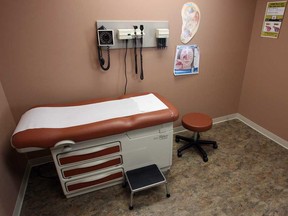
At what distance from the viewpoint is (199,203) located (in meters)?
1.58

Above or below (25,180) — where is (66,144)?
above

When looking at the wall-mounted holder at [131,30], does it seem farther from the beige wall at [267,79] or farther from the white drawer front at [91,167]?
the beige wall at [267,79]

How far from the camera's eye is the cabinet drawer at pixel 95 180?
5.09 feet

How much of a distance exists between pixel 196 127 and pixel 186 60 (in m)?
0.77

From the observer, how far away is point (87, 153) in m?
1.46

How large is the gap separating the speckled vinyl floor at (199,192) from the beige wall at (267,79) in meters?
0.40

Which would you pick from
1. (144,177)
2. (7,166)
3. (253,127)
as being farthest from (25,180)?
(253,127)

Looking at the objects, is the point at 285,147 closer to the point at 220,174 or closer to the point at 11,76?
the point at 220,174

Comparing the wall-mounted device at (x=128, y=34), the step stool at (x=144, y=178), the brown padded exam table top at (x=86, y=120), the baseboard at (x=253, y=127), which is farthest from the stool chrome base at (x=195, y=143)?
the wall-mounted device at (x=128, y=34)

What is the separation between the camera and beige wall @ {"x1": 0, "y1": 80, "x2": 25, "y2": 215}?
4.51 ft

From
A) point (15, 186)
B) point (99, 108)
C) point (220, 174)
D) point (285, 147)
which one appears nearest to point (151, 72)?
point (99, 108)

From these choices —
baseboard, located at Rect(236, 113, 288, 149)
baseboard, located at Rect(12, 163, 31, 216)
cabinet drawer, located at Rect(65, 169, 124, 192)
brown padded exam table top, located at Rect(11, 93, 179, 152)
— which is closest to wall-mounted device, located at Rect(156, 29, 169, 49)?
brown padded exam table top, located at Rect(11, 93, 179, 152)

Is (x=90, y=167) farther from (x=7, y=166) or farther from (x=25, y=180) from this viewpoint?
(x=25, y=180)

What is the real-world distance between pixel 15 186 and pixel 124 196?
0.89m
